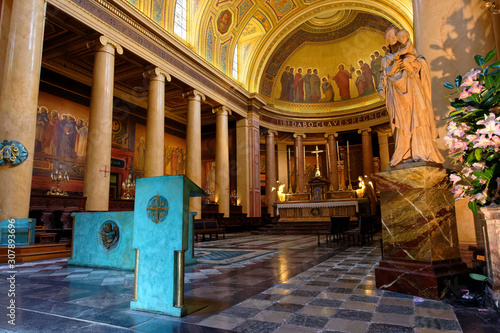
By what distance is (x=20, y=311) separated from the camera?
8.83 feet

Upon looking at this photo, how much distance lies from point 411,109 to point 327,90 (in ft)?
66.5

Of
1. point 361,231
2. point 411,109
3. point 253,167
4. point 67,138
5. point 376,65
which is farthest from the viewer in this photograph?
point 376,65

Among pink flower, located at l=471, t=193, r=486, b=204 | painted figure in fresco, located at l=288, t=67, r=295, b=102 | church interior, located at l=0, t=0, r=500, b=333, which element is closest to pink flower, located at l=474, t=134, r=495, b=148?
pink flower, located at l=471, t=193, r=486, b=204

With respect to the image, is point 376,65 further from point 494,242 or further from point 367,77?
point 494,242

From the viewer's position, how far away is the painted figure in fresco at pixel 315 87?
22844 mm

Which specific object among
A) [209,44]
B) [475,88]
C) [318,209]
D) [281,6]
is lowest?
[318,209]

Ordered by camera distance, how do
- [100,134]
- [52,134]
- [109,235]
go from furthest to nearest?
[52,134], [100,134], [109,235]

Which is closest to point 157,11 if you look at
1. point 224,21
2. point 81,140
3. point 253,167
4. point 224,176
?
point 224,21

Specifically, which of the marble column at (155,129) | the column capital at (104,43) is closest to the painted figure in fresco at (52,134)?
the marble column at (155,129)

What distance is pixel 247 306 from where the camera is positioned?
2.86 m

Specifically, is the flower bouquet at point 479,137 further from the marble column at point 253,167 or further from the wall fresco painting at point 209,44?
the marble column at point 253,167

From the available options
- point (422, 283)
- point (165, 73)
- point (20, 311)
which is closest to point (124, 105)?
point (165, 73)

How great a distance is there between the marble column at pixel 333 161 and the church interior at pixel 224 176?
0.17m

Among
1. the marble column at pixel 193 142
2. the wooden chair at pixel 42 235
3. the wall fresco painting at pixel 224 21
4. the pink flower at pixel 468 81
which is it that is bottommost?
the wooden chair at pixel 42 235
